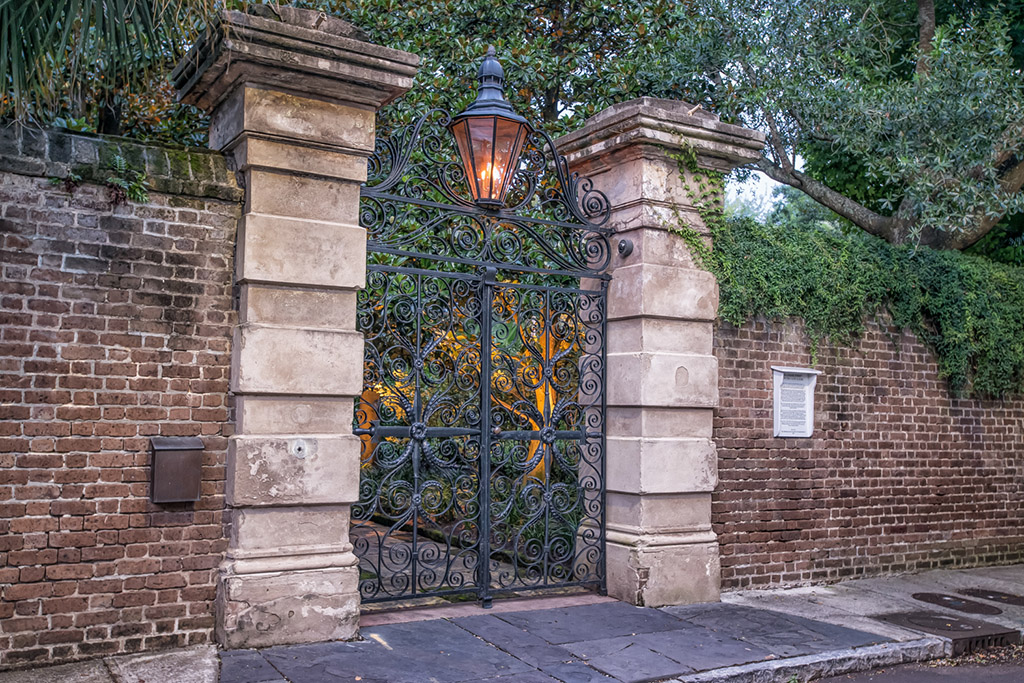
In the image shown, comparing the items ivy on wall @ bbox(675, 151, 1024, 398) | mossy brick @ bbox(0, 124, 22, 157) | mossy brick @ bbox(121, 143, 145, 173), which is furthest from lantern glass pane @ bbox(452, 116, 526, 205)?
mossy brick @ bbox(0, 124, 22, 157)

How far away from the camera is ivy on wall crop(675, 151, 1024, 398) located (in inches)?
307

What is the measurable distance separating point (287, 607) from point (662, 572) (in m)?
2.99

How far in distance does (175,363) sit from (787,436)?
5.31 meters

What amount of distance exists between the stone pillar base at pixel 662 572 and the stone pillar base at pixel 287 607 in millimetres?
2289

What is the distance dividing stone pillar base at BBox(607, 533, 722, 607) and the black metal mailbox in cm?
337

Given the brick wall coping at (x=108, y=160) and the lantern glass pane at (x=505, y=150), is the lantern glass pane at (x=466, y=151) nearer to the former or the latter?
the lantern glass pane at (x=505, y=150)

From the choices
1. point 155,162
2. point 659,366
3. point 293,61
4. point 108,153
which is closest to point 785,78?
point 659,366

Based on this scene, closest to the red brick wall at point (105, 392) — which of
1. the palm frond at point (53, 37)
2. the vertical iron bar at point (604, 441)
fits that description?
the palm frond at point (53, 37)

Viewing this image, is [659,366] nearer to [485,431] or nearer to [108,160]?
[485,431]

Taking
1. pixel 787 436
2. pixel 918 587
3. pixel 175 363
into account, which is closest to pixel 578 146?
pixel 787 436

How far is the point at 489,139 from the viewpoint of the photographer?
6.51 meters

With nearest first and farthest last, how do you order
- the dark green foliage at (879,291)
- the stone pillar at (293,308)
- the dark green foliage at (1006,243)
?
the stone pillar at (293,308) → the dark green foliage at (879,291) → the dark green foliage at (1006,243)

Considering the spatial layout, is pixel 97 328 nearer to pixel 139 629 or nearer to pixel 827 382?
pixel 139 629

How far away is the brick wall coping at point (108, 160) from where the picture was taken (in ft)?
16.9
